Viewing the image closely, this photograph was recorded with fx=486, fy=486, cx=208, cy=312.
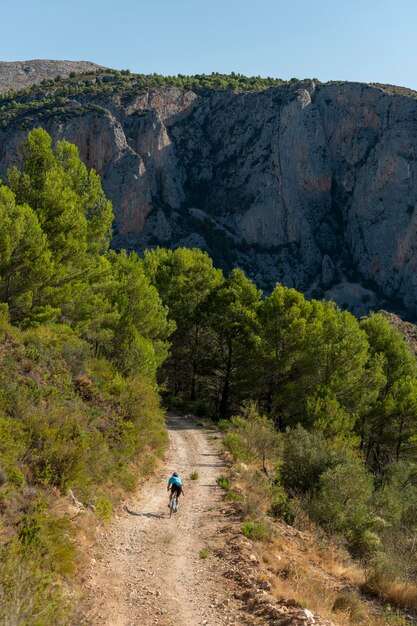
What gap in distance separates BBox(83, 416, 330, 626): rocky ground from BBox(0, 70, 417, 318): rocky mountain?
89.3 metres

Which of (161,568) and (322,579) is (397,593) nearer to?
(322,579)

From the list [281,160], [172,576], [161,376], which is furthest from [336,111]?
[172,576]

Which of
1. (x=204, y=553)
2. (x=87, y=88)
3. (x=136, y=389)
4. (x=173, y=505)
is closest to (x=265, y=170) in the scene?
(x=87, y=88)

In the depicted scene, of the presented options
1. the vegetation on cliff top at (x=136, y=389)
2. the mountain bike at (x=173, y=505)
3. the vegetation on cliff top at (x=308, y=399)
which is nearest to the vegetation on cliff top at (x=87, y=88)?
the vegetation on cliff top at (x=308, y=399)

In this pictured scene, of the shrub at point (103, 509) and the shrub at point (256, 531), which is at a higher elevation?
the shrub at point (103, 509)

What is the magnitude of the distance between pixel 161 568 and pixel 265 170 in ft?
376

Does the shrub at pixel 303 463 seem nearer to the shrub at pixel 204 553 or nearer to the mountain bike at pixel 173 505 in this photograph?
the mountain bike at pixel 173 505

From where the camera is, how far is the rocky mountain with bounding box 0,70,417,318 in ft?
334

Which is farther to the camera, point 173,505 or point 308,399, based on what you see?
point 308,399

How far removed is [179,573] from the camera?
31.2 ft

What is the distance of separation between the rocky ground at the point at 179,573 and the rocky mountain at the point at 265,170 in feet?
293

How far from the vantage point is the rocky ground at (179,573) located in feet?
25.5

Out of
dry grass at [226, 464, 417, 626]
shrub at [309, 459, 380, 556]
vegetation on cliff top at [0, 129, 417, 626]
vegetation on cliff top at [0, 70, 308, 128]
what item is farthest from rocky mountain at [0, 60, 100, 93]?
dry grass at [226, 464, 417, 626]

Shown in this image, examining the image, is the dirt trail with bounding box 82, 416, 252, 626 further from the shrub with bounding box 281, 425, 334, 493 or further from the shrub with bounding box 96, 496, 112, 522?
the shrub with bounding box 281, 425, 334, 493
